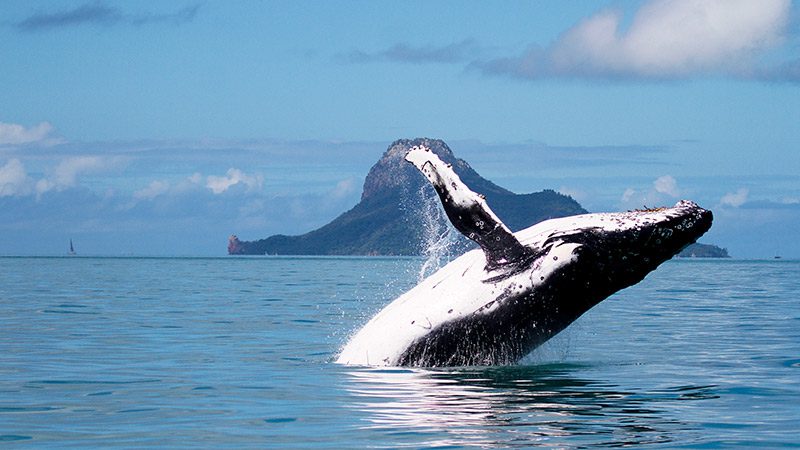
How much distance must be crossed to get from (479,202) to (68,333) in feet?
41.8

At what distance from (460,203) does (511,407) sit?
107 inches

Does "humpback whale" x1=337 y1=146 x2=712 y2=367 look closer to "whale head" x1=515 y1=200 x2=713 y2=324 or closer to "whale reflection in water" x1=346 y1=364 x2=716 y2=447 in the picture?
"whale head" x1=515 y1=200 x2=713 y2=324

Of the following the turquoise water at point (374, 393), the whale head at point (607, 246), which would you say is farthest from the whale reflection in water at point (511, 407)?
the whale head at point (607, 246)

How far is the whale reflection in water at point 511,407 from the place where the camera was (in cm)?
1076

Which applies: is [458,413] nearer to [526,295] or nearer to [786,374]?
[526,295]

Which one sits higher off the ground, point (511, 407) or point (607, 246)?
point (607, 246)

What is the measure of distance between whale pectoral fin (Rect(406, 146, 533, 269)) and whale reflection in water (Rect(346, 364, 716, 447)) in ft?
5.87

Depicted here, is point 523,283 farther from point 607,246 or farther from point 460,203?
point 460,203

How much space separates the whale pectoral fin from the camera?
1400 cm

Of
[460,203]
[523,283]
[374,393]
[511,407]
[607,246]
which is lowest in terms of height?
[511,407]

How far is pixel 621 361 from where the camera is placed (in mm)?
18078

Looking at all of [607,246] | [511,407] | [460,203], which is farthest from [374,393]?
[607,246]

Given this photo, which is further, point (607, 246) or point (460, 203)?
point (607, 246)

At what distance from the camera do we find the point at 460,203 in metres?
14.0
